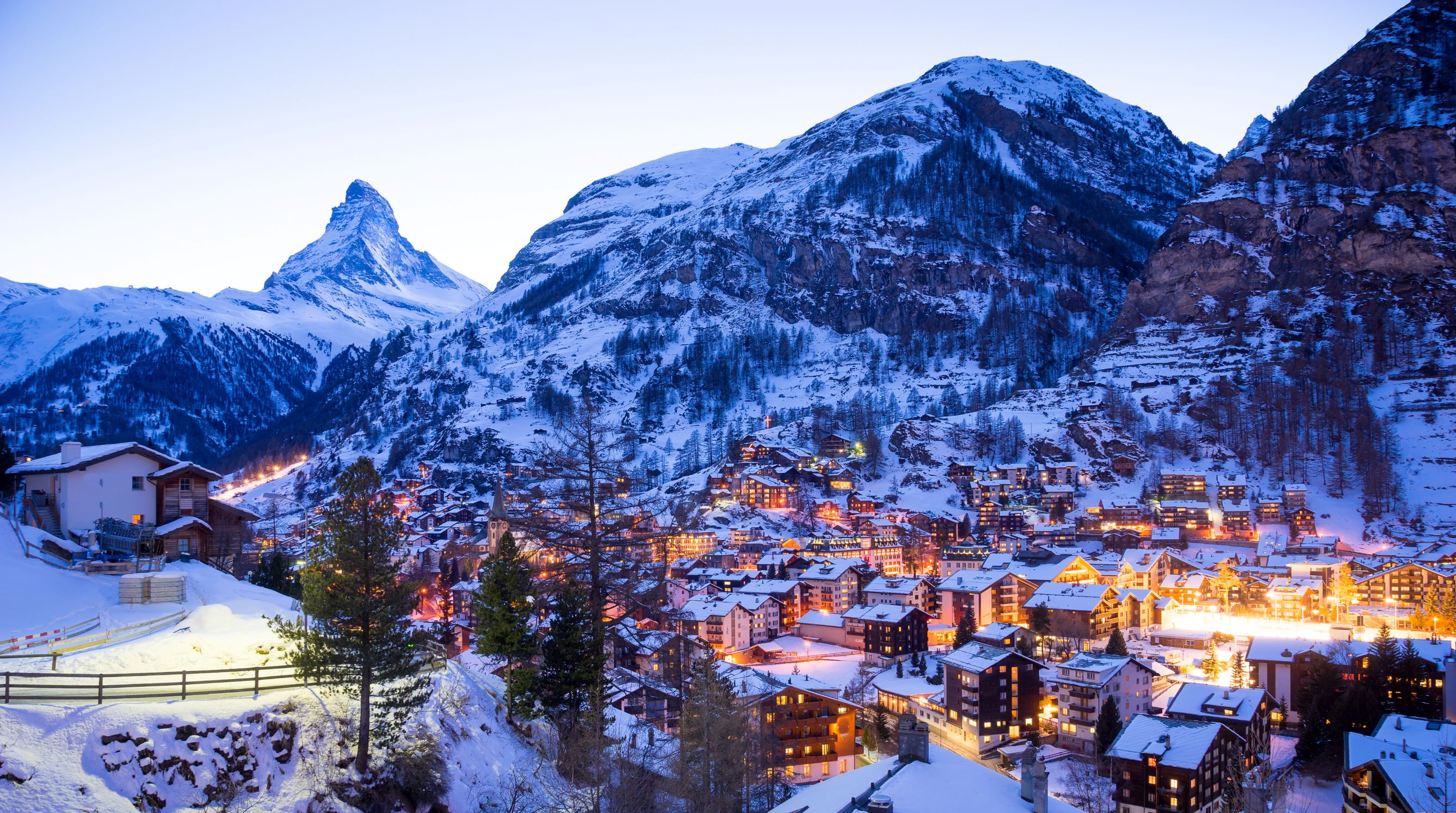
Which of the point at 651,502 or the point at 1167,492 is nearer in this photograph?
the point at 651,502

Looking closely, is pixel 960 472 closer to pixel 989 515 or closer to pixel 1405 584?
pixel 989 515

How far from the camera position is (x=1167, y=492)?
A: 111 meters

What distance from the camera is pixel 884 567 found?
3964 inches

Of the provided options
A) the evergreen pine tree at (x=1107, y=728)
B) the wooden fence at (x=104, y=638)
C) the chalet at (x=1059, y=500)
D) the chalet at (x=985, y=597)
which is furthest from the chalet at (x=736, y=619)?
the chalet at (x=1059, y=500)

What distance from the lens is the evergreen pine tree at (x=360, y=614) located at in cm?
1738

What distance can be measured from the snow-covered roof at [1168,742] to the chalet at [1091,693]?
8814 mm

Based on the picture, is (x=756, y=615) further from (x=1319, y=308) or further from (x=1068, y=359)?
(x=1068, y=359)

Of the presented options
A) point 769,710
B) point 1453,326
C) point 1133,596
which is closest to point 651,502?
point 769,710

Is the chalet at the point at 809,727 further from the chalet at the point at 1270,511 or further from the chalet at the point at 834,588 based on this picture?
the chalet at the point at 1270,511

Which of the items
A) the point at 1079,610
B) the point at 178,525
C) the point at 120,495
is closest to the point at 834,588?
the point at 1079,610

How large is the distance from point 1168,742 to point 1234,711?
7043 mm

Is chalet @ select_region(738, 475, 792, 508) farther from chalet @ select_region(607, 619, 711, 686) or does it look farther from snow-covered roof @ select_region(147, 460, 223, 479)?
snow-covered roof @ select_region(147, 460, 223, 479)

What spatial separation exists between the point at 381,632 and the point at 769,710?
3082 cm

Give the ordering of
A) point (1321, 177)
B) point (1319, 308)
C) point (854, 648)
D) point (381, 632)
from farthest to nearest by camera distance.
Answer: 1. point (1321, 177)
2. point (1319, 308)
3. point (854, 648)
4. point (381, 632)
